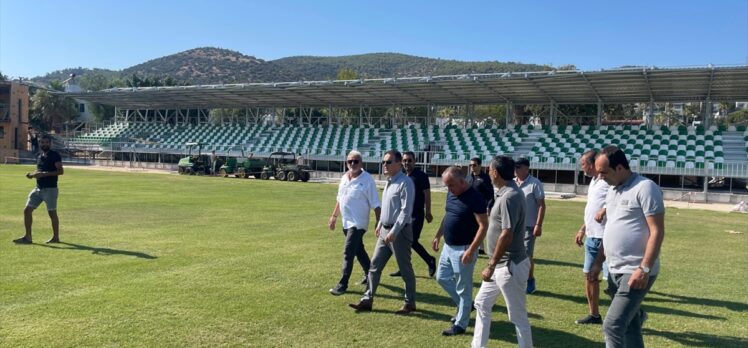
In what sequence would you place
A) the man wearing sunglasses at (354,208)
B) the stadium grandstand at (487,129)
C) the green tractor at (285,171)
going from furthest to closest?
1. the green tractor at (285,171)
2. the stadium grandstand at (487,129)
3. the man wearing sunglasses at (354,208)

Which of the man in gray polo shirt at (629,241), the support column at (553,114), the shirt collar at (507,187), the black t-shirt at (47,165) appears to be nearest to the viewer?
the man in gray polo shirt at (629,241)

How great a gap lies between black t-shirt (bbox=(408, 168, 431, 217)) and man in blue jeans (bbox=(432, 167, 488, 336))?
2060 millimetres

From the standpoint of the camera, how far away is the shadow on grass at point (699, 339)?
221 inches

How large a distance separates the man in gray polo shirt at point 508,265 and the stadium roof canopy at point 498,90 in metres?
28.3

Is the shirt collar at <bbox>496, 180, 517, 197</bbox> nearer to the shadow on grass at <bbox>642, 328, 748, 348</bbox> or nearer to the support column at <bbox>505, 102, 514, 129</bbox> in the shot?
the shadow on grass at <bbox>642, 328, 748, 348</bbox>

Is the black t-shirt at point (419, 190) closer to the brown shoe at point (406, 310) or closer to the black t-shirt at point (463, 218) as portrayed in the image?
the brown shoe at point (406, 310)

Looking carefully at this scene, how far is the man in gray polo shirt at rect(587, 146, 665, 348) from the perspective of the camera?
4.13 meters

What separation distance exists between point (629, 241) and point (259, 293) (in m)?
4.53

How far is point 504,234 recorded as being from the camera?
4.75 m

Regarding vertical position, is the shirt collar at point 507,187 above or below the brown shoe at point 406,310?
above

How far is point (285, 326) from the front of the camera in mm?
5812

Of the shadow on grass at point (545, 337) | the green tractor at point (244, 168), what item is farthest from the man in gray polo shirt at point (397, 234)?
the green tractor at point (244, 168)

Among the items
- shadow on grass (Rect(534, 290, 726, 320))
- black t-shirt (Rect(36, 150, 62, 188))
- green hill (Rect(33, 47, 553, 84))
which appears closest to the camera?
shadow on grass (Rect(534, 290, 726, 320))

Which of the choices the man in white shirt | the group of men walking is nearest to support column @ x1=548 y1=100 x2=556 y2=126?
the group of men walking
